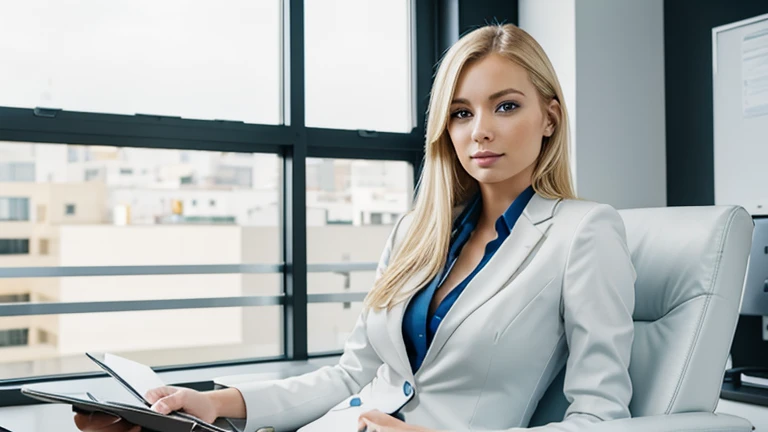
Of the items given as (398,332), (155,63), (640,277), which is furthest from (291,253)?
(640,277)

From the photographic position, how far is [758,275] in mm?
1956

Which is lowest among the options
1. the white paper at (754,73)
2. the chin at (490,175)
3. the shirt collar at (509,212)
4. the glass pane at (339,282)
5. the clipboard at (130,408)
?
the clipboard at (130,408)

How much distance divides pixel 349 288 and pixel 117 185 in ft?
3.02

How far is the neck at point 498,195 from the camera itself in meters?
1.47

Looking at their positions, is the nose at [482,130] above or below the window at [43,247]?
above

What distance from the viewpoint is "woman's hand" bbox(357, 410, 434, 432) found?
45.9 inches

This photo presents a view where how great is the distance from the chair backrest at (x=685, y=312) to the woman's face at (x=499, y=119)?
0.32 metres

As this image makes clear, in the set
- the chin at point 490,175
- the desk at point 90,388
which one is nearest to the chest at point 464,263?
the chin at point 490,175

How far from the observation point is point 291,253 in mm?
2582

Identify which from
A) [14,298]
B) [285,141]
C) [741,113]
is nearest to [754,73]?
[741,113]

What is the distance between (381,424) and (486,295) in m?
0.29

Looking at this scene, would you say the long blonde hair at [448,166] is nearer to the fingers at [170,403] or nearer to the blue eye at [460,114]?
the blue eye at [460,114]

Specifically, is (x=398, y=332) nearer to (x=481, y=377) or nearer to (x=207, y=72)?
(x=481, y=377)

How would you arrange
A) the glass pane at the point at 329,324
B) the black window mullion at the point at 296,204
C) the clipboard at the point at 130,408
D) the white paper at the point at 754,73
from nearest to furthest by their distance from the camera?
1. the clipboard at the point at 130,408
2. the white paper at the point at 754,73
3. the black window mullion at the point at 296,204
4. the glass pane at the point at 329,324
